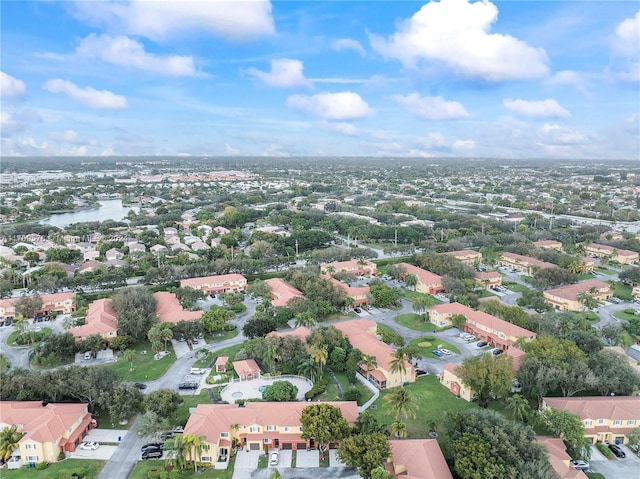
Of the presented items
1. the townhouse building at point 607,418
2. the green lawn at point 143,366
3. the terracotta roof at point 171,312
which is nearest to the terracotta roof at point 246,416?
the green lawn at point 143,366

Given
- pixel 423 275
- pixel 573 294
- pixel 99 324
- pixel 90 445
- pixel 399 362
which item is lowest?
pixel 90 445

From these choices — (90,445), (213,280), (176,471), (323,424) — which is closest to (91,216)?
(213,280)

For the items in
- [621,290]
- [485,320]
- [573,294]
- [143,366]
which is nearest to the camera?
[143,366]

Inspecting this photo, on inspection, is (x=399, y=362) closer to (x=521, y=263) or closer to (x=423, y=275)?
(x=423, y=275)

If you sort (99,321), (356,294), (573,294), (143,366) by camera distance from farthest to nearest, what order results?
1. (573,294)
2. (356,294)
3. (99,321)
4. (143,366)

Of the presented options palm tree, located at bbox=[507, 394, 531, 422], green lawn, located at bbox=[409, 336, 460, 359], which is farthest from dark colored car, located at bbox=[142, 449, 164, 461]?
green lawn, located at bbox=[409, 336, 460, 359]

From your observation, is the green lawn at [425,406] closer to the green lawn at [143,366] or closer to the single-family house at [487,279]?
the green lawn at [143,366]

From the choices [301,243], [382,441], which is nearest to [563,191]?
[301,243]

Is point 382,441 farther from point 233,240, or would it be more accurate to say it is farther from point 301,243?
point 233,240
